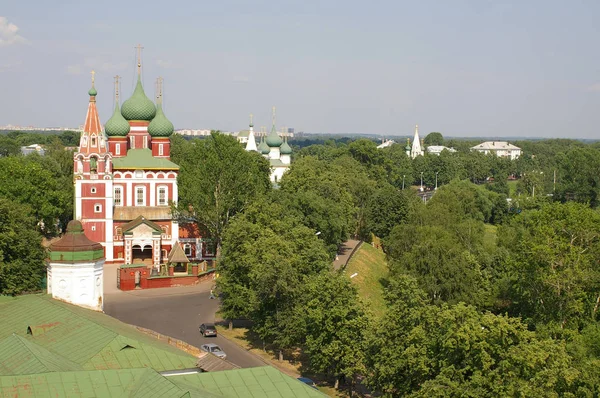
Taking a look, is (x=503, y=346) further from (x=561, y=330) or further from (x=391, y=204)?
(x=391, y=204)

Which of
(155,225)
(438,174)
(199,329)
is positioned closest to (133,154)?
(155,225)

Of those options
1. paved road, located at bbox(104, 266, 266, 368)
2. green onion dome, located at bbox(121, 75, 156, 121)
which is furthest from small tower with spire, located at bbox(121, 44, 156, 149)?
paved road, located at bbox(104, 266, 266, 368)

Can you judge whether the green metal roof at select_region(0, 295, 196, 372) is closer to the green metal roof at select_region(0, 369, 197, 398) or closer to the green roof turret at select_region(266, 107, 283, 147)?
the green metal roof at select_region(0, 369, 197, 398)

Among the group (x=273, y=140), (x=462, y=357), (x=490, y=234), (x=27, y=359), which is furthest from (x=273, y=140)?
(x=27, y=359)

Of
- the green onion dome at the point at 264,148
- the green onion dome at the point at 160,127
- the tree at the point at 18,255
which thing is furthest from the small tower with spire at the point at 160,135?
the green onion dome at the point at 264,148

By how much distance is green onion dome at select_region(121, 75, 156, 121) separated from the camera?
61781 mm

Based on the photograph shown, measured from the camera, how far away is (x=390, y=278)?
144 feet

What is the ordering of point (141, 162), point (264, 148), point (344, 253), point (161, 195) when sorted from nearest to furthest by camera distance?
point (141, 162) → point (161, 195) → point (344, 253) → point (264, 148)

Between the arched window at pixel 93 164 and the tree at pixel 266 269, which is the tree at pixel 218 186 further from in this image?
the tree at pixel 266 269

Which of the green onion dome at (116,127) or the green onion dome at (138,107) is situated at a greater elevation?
the green onion dome at (138,107)

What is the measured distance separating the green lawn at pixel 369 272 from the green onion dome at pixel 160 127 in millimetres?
17072

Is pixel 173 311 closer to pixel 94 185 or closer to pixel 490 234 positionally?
pixel 94 185

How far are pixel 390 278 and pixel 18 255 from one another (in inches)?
767

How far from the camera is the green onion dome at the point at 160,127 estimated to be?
6006 centimetres
